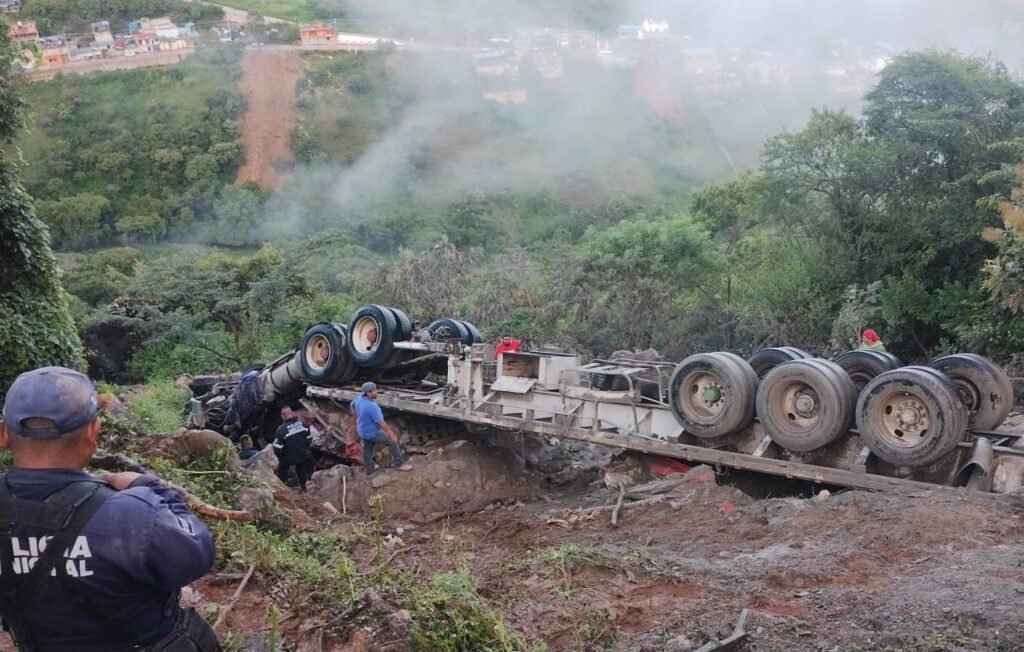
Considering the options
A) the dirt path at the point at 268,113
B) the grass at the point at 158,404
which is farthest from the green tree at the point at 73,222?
the grass at the point at 158,404

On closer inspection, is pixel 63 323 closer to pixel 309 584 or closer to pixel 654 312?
pixel 309 584

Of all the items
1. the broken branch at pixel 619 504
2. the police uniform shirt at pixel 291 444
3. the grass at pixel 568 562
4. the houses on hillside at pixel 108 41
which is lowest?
the police uniform shirt at pixel 291 444

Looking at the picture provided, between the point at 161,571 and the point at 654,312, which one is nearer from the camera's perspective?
the point at 161,571

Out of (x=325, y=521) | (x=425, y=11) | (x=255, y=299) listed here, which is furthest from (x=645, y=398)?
(x=425, y=11)

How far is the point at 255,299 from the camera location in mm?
18547

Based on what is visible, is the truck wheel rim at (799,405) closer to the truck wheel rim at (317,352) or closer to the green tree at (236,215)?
the truck wheel rim at (317,352)

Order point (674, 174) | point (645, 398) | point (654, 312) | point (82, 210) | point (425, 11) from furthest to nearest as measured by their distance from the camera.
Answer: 1. point (425, 11)
2. point (674, 174)
3. point (82, 210)
4. point (654, 312)
5. point (645, 398)

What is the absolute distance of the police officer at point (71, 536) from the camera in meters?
2.04

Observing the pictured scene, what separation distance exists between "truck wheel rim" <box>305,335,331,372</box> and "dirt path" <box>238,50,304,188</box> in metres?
39.1

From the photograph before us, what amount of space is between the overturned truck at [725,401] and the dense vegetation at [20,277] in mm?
3013

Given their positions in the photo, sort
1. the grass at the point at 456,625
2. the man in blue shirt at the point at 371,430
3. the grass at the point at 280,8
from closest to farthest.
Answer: the grass at the point at 456,625
the man in blue shirt at the point at 371,430
the grass at the point at 280,8

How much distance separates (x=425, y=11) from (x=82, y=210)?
151 ft

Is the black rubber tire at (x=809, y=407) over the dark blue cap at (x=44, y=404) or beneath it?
beneath

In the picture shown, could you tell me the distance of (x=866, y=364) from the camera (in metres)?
8.67
